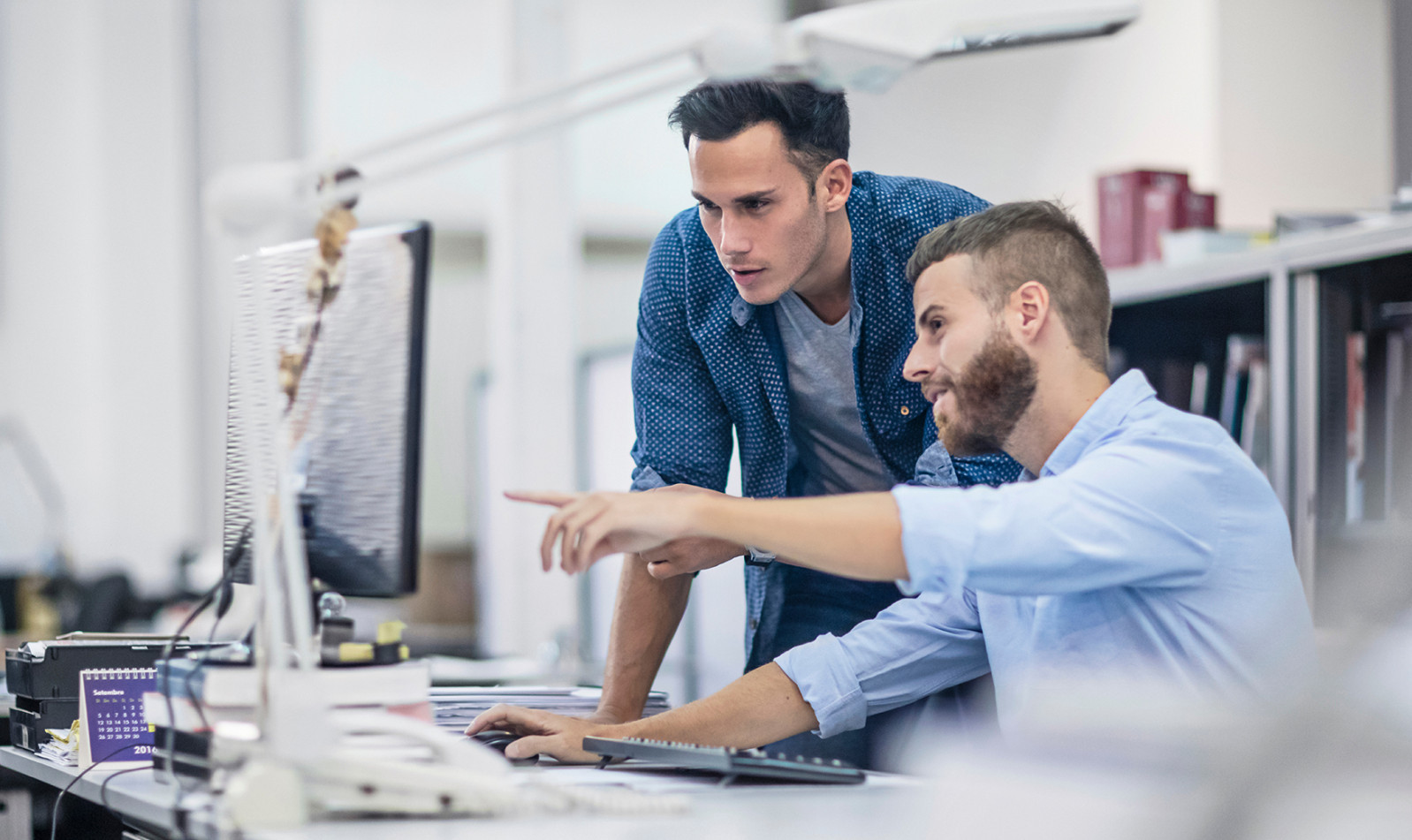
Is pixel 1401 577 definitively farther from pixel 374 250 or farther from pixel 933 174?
pixel 933 174

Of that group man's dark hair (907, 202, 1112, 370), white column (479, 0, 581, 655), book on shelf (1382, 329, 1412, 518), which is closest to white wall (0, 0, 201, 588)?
white column (479, 0, 581, 655)

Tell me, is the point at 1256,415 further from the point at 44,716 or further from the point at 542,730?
the point at 44,716

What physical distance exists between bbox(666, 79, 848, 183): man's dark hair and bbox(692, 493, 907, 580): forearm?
2.29 ft

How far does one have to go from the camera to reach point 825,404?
70.7 inches

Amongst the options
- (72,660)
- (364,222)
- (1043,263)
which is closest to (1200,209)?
(1043,263)

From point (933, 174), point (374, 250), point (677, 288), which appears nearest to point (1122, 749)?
point (374, 250)

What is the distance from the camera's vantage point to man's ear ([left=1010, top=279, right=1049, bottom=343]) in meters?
1.28

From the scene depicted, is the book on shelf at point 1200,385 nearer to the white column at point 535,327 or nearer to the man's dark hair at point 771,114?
the man's dark hair at point 771,114

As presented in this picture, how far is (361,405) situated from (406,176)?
185 mm

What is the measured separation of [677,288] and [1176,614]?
85 cm

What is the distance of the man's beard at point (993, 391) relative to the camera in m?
1.28

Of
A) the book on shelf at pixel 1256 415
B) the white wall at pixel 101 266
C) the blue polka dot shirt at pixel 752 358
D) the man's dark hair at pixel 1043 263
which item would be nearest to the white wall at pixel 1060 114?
the book on shelf at pixel 1256 415

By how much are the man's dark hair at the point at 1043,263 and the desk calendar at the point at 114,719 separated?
0.93 metres

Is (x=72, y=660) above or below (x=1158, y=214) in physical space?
below
